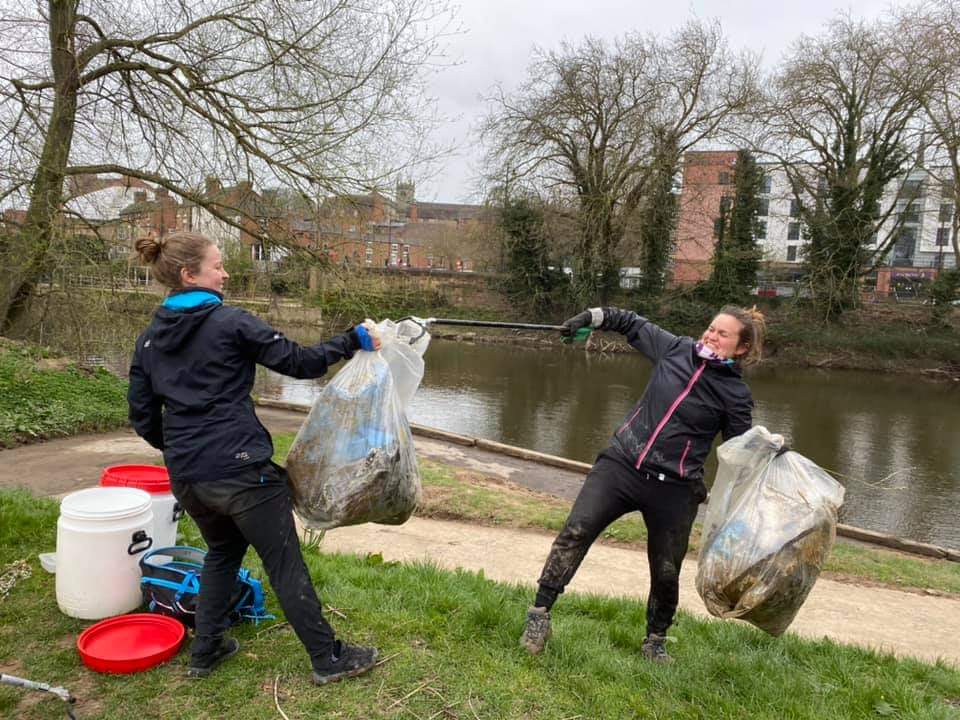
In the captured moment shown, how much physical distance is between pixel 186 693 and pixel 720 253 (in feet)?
103

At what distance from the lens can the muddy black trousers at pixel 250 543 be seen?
251 centimetres

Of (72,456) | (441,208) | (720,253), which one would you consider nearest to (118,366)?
(72,456)

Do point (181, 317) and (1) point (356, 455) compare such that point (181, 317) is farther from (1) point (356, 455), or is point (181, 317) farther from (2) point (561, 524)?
(2) point (561, 524)

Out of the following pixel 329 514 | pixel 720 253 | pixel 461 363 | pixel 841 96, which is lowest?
pixel 461 363

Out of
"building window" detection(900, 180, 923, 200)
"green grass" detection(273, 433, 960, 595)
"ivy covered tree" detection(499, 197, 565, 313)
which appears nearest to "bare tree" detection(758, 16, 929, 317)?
"building window" detection(900, 180, 923, 200)

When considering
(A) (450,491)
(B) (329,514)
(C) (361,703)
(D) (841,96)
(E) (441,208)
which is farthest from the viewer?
(E) (441,208)

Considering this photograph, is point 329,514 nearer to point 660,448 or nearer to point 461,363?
point 660,448

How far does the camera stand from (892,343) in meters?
27.2

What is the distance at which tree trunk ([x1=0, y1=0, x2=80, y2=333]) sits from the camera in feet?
31.0

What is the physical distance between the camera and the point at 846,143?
26.9 meters

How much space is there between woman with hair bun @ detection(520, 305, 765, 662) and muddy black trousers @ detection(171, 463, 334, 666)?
3.33 ft

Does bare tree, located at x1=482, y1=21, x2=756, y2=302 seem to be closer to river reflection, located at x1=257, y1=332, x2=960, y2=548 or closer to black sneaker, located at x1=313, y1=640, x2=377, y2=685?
river reflection, located at x1=257, y1=332, x2=960, y2=548

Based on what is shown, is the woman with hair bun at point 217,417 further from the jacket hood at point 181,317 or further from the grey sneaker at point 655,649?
the grey sneaker at point 655,649

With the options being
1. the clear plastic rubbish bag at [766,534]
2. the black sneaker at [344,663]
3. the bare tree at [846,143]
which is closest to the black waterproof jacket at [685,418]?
the clear plastic rubbish bag at [766,534]
